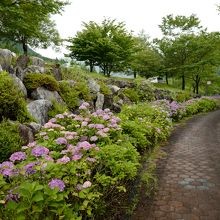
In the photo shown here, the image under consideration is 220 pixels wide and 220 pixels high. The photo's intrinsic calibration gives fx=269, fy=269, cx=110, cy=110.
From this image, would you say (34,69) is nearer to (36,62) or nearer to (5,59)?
(36,62)

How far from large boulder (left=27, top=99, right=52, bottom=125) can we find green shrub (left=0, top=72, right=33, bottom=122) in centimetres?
47

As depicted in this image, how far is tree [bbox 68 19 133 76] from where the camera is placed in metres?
21.1

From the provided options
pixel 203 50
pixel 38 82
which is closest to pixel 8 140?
pixel 38 82

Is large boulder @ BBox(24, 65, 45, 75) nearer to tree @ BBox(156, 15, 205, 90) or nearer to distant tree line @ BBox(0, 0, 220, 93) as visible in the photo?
distant tree line @ BBox(0, 0, 220, 93)

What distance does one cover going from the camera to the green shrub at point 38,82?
9938 millimetres

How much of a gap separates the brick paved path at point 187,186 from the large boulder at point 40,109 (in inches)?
160

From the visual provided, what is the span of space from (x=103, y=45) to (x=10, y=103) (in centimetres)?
1401

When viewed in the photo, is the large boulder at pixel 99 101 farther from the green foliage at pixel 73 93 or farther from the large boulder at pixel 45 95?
the large boulder at pixel 45 95

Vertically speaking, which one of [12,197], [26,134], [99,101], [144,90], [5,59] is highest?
[5,59]

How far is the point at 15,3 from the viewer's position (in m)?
18.9

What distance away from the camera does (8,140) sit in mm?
6148

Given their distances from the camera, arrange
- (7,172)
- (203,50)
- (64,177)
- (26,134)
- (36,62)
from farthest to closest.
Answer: (203,50)
(36,62)
(26,134)
(64,177)
(7,172)

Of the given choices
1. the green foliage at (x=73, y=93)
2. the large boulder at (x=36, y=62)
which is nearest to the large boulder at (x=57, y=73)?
the large boulder at (x=36, y=62)

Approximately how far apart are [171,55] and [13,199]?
30431mm
